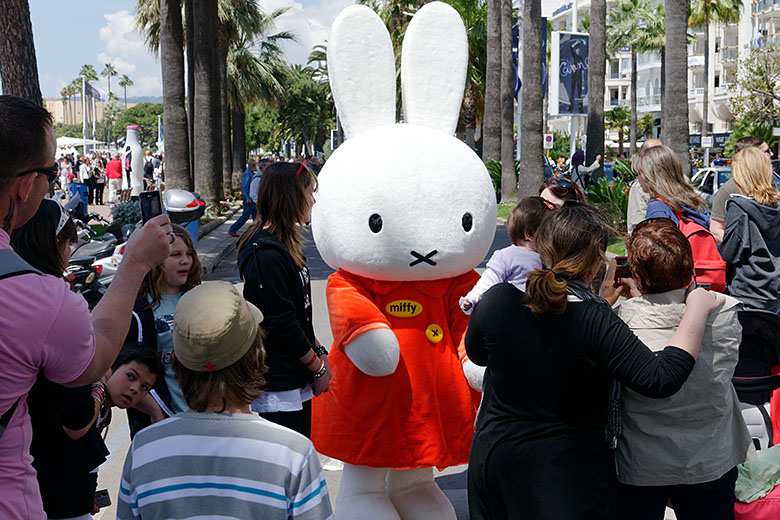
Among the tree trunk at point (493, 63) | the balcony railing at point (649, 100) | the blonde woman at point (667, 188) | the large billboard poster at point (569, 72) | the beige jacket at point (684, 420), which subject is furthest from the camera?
the balcony railing at point (649, 100)

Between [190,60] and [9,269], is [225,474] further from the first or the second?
[190,60]

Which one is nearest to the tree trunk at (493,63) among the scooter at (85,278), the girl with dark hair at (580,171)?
the girl with dark hair at (580,171)

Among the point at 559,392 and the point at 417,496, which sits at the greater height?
the point at 559,392

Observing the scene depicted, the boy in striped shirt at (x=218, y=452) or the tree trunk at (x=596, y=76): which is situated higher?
the tree trunk at (x=596, y=76)

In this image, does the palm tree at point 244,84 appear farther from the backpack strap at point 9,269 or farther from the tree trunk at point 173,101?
the backpack strap at point 9,269

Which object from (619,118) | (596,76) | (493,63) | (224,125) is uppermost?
(619,118)

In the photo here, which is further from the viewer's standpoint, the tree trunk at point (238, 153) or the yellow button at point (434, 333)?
the tree trunk at point (238, 153)

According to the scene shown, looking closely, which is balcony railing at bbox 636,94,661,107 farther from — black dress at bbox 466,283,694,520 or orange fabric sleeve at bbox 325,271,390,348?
black dress at bbox 466,283,694,520

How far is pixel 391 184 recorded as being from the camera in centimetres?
405

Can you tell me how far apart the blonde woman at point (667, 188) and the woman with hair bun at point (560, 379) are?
6.48 feet

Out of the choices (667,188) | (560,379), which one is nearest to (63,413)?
(560,379)

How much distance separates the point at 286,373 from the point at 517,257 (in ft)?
4.84

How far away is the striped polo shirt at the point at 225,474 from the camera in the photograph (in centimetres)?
212

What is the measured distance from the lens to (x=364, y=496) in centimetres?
408
